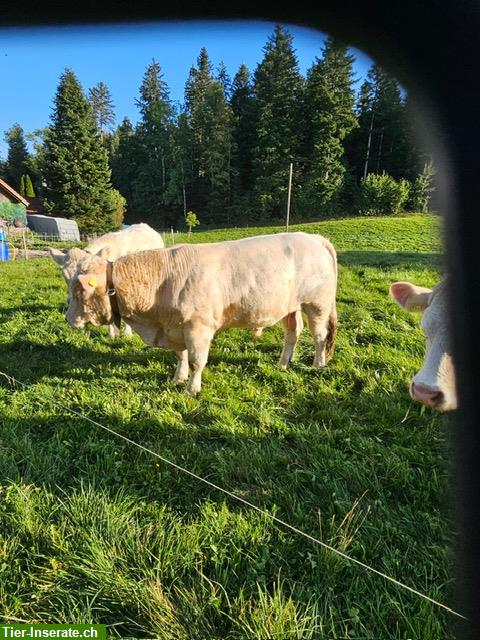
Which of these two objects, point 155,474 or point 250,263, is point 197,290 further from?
point 155,474

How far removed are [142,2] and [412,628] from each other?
10.3 ft

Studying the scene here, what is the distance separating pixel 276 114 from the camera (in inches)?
80.7

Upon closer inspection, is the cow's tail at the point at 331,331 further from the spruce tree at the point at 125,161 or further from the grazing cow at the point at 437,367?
the grazing cow at the point at 437,367

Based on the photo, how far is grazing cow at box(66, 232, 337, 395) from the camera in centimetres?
449

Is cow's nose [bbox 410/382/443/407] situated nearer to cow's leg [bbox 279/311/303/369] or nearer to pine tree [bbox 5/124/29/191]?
cow's leg [bbox 279/311/303/369]

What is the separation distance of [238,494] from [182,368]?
244 cm

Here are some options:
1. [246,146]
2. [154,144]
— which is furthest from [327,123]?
[154,144]

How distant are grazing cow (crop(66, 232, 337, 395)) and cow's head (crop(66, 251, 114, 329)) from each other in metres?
0.01

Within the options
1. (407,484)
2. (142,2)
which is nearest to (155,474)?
(407,484)

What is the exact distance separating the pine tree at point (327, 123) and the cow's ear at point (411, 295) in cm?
66

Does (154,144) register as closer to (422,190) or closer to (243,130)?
(243,130)

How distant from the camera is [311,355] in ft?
18.1

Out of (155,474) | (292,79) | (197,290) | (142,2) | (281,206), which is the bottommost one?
(155,474)

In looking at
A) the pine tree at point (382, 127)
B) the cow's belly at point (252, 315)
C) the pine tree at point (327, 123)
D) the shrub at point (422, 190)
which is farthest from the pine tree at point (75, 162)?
the shrub at point (422, 190)
